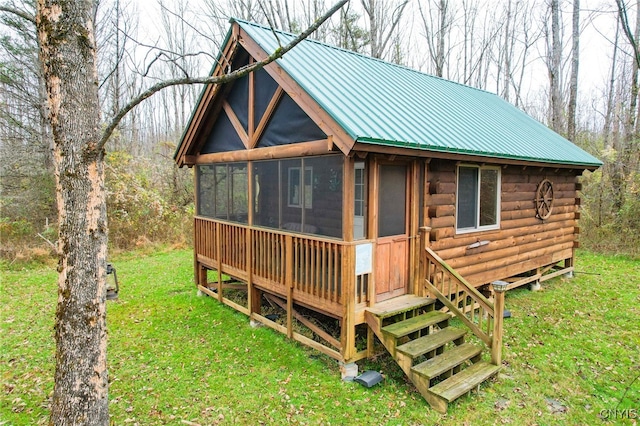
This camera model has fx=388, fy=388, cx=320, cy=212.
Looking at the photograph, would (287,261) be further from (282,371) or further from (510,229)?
(510,229)

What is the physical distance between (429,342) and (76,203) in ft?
14.8

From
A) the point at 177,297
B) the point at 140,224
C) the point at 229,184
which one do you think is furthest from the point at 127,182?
the point at 229,184

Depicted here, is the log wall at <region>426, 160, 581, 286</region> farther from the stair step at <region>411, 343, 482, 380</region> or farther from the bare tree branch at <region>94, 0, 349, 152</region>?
the bare tree branch at <region>94, 0, 349, 152</region>

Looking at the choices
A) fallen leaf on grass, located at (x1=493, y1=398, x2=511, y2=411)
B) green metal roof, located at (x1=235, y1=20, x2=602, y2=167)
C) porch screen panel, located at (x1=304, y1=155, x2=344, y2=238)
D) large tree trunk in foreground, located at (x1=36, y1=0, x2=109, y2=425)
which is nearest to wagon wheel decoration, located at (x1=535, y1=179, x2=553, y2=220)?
green metal roof, located at (x1=235, y1=20, x2=602, y2=167)

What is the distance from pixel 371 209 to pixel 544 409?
10.6 feet

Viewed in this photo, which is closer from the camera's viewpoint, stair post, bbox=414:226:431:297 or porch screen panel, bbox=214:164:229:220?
stair post, bbox=414:226:431:297

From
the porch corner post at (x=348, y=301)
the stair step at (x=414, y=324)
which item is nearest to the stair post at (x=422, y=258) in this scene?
the stair step at (x=414, y=324)

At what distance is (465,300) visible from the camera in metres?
6.18

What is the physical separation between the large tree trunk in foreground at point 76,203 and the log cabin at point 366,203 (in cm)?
161

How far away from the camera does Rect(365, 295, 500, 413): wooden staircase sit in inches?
186

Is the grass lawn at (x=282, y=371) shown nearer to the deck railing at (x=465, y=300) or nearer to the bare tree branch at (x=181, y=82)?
the deck railing at (x=465, y=300)

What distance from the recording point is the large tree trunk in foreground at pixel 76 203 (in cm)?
351

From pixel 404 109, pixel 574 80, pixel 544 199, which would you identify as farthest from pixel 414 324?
pixel 574 80

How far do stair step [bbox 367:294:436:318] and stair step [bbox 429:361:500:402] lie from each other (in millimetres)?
1061
